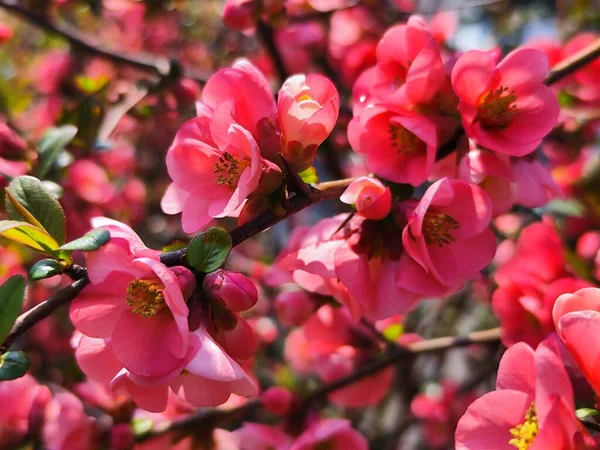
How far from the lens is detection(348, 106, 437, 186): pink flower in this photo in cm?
59

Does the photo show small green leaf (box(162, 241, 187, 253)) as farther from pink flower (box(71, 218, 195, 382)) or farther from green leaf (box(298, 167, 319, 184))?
green leaf (box(298, 167, 319, 184))

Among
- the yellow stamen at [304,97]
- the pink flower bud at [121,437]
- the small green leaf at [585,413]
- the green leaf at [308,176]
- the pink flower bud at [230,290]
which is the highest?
the yellow stamen at [304,97]

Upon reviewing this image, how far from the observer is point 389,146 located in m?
0.61

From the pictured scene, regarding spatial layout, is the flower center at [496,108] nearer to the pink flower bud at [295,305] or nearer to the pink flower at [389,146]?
the pink flower at [389,146]

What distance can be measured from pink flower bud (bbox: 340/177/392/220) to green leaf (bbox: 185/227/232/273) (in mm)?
130

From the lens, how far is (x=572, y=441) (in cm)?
41

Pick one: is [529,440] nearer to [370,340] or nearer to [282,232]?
[370,340]

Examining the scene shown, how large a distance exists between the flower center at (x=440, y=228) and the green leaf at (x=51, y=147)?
1.69 ft

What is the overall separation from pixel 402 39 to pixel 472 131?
0.46ft

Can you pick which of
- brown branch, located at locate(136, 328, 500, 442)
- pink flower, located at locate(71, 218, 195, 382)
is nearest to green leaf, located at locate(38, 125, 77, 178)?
pink flower, located at locate(71, 218, 195, 382)

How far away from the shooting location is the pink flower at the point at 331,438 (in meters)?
0.75

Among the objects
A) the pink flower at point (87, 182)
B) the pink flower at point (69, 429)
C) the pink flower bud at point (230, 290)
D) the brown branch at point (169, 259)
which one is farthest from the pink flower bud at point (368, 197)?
the pink flower at point (87, 182)

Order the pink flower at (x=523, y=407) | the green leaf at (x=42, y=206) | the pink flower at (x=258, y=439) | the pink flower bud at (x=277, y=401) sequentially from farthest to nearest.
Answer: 1. the pink flower bud at (x=277, y=401)
2. the pink flower at (x=258, y=439)
3. the green leaf at (x=42, y=206)
4. the pink flower at (x=523, y=407)

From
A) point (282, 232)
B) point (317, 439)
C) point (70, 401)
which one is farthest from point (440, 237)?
point (282, 232)
